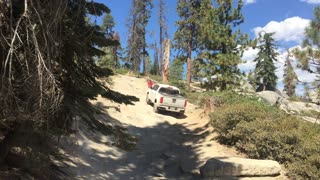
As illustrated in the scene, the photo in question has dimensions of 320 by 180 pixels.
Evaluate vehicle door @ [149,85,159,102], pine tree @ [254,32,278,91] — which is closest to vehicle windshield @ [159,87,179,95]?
vehicle door @ [149,85,159,102]

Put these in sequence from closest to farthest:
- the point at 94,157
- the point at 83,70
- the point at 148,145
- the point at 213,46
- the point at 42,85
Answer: the point at 42,85, the point at 83,70, the point at 94,157, the point at 148,145, the point at 213,46

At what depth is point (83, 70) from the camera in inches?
336

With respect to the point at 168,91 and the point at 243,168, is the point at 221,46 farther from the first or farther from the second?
the point at 243,168

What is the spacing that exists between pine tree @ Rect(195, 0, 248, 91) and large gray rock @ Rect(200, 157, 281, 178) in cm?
1353

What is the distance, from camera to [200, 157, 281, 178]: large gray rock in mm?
12227

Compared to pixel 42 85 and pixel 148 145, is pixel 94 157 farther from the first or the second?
pixel 42 85

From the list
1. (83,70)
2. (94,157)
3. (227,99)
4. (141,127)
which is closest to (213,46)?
(227,99)

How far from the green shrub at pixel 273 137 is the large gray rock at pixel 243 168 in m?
0.55

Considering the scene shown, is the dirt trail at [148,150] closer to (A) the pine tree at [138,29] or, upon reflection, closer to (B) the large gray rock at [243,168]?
(B) the large gray rock at [243,168]

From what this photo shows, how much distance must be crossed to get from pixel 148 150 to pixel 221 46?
11.7 meters

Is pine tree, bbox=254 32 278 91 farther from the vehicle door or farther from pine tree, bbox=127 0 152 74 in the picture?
the vehicle door

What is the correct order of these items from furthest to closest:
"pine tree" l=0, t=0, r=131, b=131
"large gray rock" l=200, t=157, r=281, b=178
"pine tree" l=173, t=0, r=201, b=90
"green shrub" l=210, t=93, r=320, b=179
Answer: "pine tree" l=173, t=0, r=201, b=90
"large gray rock" l=200, t=157, r=281, b=178
"green shrub" l=210, t=93, r=320, b=179
"pine tree" l=0, t=0, r=131, b=131

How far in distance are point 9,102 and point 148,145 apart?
1214 centimetres

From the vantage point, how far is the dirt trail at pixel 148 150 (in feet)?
43.6
